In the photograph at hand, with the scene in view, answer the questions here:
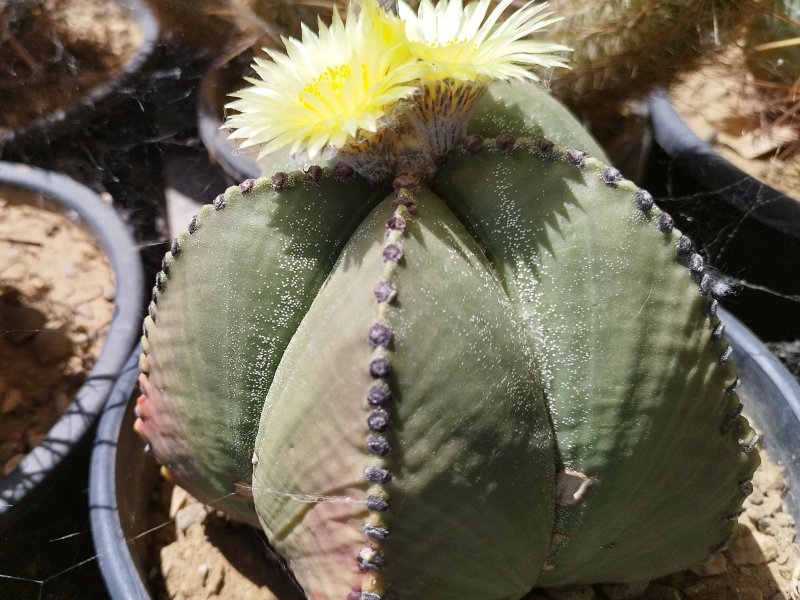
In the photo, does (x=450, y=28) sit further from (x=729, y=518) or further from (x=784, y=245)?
(x=784, y=245)

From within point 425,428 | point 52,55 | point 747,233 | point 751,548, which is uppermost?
point 52,55

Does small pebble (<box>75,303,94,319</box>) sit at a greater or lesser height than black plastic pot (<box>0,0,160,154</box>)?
lesser

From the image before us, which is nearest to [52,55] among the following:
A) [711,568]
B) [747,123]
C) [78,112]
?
[78,112]

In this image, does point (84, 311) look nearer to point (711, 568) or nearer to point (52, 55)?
point (52, 55)

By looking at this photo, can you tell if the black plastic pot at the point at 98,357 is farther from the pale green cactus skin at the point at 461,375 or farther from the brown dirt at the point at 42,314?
the pale green cactus skin at the point at 461,375

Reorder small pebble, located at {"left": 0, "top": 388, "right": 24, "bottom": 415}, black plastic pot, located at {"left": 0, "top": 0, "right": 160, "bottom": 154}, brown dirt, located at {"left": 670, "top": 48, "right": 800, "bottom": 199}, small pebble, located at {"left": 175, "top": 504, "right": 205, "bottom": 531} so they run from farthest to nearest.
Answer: black plastic pot, located at {"left": 0, "top": 0, "right": 160, "bottom": 154}
brown dirt, located at {"left": 670, "top": 48, "right": 800, "bottom": 199}
small pebble, located at {"left": 0, "top": 388, "right": 24, "bottom": 415}
small pebble, located at {"left": 175, "top": 504, "right": 205, "bottom": 531}

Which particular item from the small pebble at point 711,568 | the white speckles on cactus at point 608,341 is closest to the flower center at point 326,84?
the white speckles on cactus at point 608,341

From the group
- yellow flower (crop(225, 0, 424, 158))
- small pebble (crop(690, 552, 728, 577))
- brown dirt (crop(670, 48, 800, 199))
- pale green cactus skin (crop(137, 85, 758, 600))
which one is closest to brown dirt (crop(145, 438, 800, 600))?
small pebble (crop(690, 552, 728, 577))

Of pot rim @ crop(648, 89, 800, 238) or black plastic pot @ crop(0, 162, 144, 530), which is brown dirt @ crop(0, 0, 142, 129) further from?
pot rim @ crop(648, 89, 800, 238)
